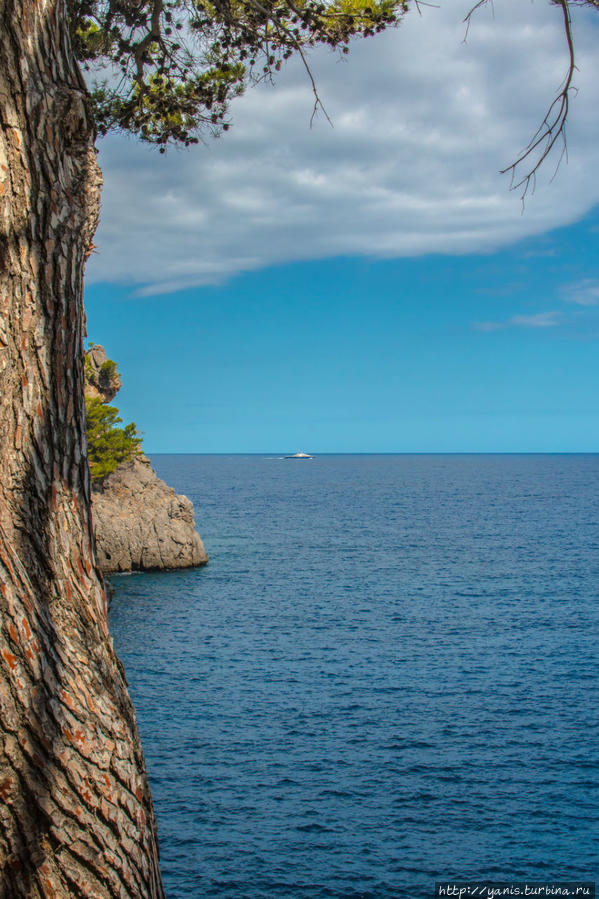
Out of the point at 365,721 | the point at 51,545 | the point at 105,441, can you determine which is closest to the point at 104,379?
the point at 105,441

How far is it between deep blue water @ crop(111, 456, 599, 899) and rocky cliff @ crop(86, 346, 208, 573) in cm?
167

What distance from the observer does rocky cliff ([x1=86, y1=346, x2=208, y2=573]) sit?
5112cm

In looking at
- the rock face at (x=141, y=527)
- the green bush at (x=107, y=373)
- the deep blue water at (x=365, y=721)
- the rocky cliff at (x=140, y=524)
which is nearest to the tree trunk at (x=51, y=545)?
the deep blue water at (x=365, y=721)

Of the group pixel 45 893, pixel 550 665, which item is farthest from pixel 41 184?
pixel 550 665

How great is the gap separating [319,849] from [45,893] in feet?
56.1

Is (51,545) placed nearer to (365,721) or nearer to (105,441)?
(365,721)

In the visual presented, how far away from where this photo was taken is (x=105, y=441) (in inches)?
2115

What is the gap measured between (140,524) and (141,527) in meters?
0.22

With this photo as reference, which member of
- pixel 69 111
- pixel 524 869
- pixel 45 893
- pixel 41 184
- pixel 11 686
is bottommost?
pixel 524 869

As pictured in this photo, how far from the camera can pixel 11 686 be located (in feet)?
10.1

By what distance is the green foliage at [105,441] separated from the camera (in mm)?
52562

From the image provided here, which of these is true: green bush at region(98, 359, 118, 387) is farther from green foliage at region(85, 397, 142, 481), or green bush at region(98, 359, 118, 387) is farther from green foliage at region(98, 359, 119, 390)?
green foliage at region(85, 397, 142, 481)

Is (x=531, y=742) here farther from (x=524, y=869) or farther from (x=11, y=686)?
(x=11, y=686)

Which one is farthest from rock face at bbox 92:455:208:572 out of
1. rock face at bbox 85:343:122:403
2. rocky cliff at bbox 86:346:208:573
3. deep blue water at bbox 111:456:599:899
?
rock face at bbox 85:343:122:403
